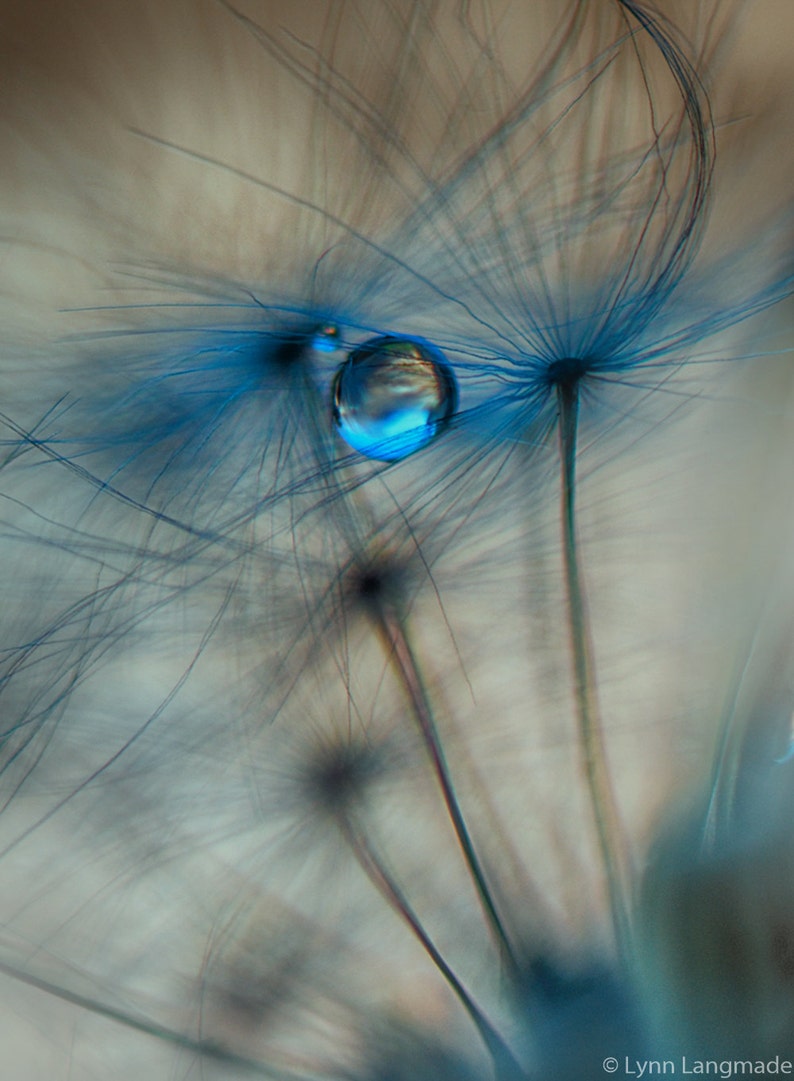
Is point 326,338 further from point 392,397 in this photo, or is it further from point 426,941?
point 426,941

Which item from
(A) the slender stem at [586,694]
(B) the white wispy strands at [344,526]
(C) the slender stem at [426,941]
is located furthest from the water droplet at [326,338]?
(C) the slender stem at [426,941]

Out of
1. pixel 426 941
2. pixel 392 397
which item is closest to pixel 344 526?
pixel 392 397

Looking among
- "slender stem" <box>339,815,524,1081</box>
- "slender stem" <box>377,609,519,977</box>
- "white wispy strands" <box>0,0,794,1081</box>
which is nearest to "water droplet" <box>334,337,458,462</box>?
"white wispy strands" <box>0,0,794,1081</box>

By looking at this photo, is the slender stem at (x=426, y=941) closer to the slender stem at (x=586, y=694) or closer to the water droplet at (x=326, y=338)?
the slender stem at (x=586, y=694)

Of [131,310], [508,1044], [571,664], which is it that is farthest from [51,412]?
[508,1044]

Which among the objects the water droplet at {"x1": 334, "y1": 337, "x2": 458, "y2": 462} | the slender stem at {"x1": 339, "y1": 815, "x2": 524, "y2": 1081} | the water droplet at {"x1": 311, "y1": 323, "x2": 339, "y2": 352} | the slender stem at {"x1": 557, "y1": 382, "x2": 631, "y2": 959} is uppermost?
the water droplet at {"x1": 311, "y1": 323, "x2": 339, "y2": 352}

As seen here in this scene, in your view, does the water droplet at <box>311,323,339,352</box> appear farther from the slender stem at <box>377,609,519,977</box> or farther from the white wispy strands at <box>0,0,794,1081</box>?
the slender stem at <box>377,609,519,977</box>

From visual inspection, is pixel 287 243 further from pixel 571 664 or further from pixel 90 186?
pixel 571 664
